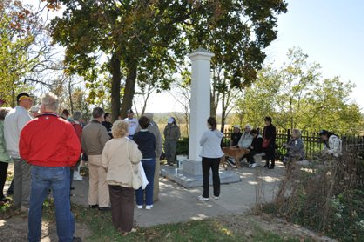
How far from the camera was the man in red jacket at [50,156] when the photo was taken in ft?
13.8

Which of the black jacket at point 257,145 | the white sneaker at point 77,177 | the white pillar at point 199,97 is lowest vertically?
the white sneaker at point 77,177

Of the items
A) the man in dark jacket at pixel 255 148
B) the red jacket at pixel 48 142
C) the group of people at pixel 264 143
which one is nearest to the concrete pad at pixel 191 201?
the group of people at pixel 264 143

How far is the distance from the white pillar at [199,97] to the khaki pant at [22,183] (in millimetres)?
4512

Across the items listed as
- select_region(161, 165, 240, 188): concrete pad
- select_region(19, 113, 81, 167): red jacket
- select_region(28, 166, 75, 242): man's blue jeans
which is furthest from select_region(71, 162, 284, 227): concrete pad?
select_region(19, 113, 81, 167): red jacket

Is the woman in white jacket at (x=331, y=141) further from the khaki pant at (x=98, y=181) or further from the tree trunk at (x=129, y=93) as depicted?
the tree trunk at (x=129, y=93)

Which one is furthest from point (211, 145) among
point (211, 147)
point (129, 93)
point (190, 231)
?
point (129, 93)

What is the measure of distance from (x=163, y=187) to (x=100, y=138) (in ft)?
9.73

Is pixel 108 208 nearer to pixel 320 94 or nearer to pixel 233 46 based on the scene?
pixel 233 46

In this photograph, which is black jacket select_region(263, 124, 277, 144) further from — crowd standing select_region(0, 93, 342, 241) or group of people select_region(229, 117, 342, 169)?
crowd standing select_region(0, 93, 342, 241)

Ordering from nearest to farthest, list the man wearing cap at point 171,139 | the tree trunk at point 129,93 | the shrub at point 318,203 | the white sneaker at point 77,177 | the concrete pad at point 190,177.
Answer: the shrub at point 318,203 → the concrete pad at point 190,177 → the white sneaker at point 77,177 → the man wearing cap at point 171,139 → the tree trunk at point 129,93

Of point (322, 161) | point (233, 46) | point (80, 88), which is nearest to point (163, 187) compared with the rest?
point (322, 161)

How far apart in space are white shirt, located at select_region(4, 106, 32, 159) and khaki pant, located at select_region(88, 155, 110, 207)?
1272 mm

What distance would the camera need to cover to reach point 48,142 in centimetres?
420

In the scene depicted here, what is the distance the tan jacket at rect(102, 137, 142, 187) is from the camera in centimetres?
523
